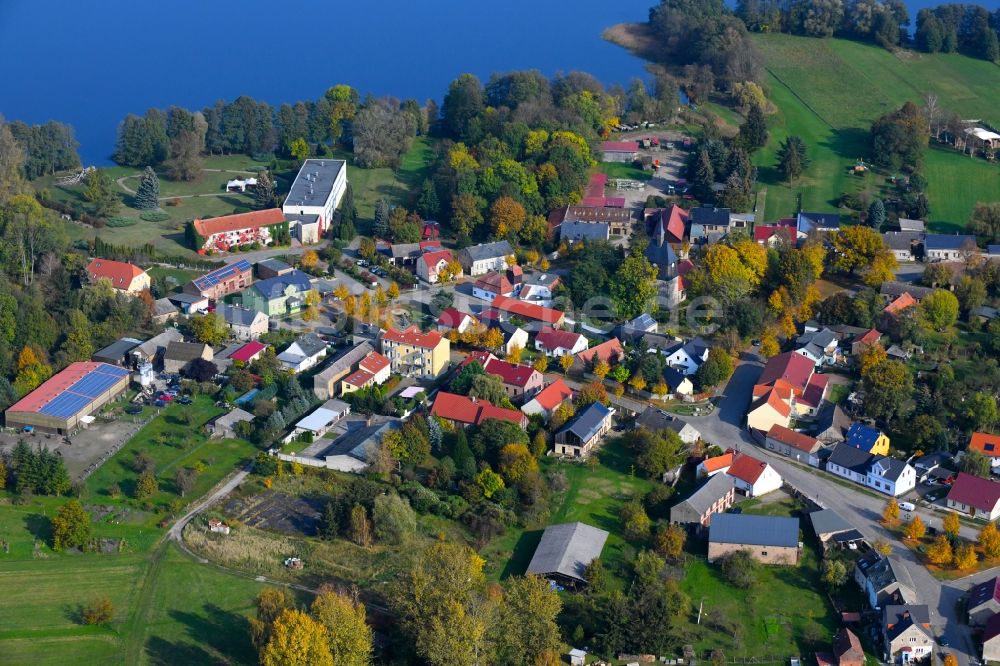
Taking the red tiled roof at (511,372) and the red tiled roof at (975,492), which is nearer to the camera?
the red tiled roof at (975,492)

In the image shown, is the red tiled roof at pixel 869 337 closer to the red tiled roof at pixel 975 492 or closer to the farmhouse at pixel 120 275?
the red tiled roof at pixel 975 492

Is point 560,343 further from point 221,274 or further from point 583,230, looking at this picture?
point 221,274

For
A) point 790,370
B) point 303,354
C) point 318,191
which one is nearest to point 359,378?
point 303,354

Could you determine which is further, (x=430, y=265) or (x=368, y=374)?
(x=430, y=265)

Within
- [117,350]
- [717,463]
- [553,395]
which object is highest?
[553,395]

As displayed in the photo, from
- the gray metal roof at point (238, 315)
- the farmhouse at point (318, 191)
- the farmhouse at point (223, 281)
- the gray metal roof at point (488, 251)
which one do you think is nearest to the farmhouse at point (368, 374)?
the gray metal roof at point (238, 315)

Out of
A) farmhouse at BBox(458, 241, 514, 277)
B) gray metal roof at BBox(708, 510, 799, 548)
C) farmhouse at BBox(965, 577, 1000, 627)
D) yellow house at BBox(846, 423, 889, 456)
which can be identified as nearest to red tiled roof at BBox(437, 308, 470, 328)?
farmhouse at BBox(458, 241, 514, 277)
